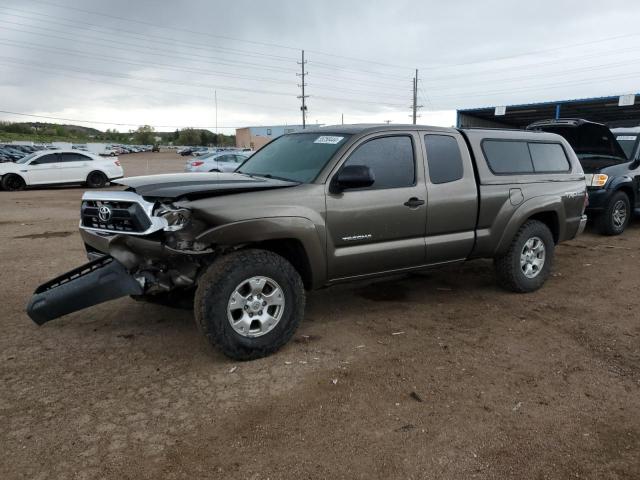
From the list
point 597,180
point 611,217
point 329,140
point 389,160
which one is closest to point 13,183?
point 329,140

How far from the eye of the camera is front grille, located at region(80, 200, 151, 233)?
3666 millimetres

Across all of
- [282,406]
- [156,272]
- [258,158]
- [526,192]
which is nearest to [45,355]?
[156,272]

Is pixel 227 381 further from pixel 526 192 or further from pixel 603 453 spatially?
pixel 526 192

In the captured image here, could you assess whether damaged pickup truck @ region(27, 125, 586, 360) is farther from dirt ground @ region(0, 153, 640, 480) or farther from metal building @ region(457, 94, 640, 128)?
metal building @ region(457, 94, 640, 128)

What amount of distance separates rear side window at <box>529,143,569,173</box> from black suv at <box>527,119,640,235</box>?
326 cm

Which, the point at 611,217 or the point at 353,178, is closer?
the point at 353,178

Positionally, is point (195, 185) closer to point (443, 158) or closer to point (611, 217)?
point (443, 158)

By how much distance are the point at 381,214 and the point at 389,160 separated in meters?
0.52

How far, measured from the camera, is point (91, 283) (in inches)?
154

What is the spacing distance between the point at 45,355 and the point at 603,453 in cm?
385

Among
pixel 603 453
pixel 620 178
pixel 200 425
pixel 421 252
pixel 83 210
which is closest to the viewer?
pixel 603 453

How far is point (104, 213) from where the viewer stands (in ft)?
12.9

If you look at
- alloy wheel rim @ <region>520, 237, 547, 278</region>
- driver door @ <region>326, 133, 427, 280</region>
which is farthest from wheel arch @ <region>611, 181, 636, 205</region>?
driver door @ <region>326, 133, 427, 280</region>

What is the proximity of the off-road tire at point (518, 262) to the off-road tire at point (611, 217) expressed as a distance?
12.9ft
